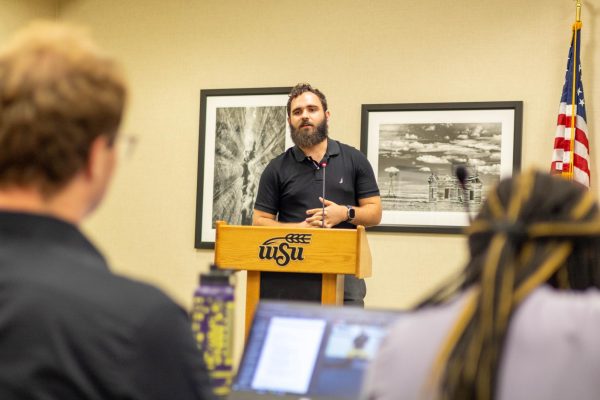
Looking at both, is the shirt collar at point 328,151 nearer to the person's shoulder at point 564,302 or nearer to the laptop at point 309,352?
the laptop at point 309,352

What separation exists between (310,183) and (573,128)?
5.26ft

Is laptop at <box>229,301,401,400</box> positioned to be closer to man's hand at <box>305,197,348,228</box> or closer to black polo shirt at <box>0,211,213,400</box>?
black polo shirt at <box>0,211,213,400</box>

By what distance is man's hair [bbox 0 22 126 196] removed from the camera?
2.92ft

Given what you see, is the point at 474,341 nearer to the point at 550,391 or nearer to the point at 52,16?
the point at 550,391

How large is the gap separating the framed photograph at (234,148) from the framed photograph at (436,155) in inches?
24.2

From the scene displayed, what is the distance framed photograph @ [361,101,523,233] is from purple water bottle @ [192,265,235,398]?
3159 millimetres

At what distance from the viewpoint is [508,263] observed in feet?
3.23

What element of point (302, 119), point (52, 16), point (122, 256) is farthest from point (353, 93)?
point (52, 16)

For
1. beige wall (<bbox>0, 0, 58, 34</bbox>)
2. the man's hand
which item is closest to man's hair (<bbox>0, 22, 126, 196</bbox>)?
the man's hand

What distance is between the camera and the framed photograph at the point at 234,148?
4898mm

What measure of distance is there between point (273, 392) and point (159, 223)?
12.5 ft

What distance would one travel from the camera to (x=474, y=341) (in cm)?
95

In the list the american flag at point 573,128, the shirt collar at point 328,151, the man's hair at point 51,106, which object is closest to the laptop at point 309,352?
the man's hair at point 51,106

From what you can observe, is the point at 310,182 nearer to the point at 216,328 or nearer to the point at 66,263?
the point at 216,328
